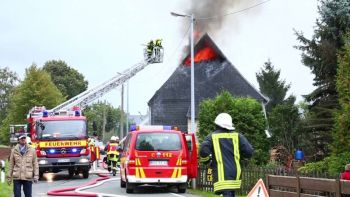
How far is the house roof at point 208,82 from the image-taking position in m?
56.3

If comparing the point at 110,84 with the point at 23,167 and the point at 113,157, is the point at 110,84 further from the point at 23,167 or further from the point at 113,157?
the point at 23,167

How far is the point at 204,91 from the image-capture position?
5691cm

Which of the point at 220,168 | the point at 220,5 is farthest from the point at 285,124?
the point at 220,168

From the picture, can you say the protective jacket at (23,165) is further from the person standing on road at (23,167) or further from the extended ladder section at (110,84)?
the extended ladder section at (110,84)

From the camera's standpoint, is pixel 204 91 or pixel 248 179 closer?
pixel 248 179

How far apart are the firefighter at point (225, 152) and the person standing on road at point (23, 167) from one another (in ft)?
18.4

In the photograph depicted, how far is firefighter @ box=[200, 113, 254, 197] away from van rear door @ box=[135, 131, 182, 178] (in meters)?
9.67

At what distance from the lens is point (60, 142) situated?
25.3 m

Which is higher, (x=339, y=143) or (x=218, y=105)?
(x=218, y=105)

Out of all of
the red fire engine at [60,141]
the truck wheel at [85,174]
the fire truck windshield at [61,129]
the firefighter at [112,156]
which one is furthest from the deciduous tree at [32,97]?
the fire truck windshield at [61,129]

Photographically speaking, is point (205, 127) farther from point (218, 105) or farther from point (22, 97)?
point (22, 97)

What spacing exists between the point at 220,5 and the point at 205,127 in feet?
31.1

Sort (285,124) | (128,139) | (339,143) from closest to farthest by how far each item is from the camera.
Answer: (128,139)
(339,143)
(285,124)

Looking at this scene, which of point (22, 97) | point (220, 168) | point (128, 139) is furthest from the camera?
point (22, 97)
